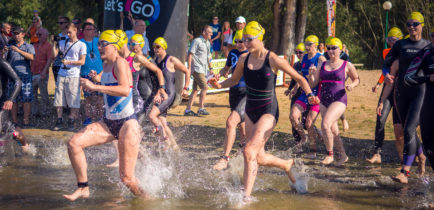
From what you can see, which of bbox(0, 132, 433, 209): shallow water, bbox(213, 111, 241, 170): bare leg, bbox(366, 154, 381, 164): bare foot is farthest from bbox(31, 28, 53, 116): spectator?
bbox(366, 154, 381, 164): bare foot

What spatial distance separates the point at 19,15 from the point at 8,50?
1967 centimetres

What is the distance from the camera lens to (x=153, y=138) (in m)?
9.70

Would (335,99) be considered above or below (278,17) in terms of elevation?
below

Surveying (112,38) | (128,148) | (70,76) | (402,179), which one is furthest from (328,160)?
(70,76)

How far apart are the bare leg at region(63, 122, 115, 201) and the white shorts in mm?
4833

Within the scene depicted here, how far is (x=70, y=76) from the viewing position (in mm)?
10141

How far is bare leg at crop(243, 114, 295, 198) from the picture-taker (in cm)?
554

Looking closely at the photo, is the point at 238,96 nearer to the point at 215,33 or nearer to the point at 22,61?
the point at 22,61

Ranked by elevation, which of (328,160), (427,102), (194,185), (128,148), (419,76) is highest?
(419,76)

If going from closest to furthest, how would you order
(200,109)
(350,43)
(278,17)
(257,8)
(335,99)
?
(335,99)
(200,109)
(278,17)
(350,43)
(257,8)

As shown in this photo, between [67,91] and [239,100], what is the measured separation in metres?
4.05

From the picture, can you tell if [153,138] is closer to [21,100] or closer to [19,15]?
[21,100]

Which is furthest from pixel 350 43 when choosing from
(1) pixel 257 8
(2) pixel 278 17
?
(2) pixel 278 17

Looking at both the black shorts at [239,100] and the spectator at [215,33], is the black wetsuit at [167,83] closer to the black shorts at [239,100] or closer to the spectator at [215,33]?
the black shorts at [239,100]
